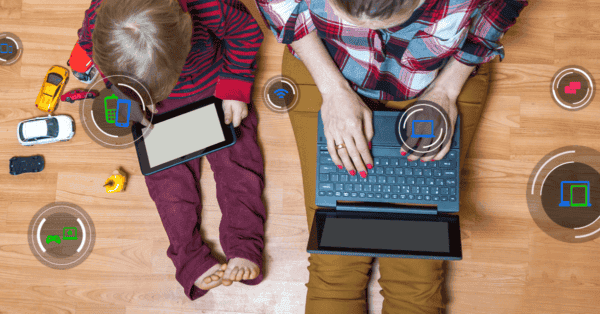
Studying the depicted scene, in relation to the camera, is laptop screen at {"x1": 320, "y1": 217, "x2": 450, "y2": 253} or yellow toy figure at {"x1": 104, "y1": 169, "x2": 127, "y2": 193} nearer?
laptop screen at {"x1": 320, "y1": 217, "x2": 450, "y2": 253}

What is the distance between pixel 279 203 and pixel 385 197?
1.10 ft

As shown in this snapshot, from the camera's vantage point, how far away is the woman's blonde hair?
644 millimetres

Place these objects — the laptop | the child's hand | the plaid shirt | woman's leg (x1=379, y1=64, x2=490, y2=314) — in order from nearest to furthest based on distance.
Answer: the plaid shirt → the laptop → woman's leg (x1=379, y1=64, x2=490, y2=314) → the child's hand

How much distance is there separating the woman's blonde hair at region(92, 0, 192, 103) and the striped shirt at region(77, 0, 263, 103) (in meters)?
0.08

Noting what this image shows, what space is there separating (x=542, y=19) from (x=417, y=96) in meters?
0.47

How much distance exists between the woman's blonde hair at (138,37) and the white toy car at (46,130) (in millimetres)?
458

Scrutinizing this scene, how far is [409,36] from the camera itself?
635 millimetres

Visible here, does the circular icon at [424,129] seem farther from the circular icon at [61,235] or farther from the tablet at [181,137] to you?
the circular icon at [61,235]

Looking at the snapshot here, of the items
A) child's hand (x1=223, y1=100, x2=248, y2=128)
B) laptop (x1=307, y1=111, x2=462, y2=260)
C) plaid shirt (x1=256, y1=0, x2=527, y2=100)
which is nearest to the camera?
plaid shirt (x1=256, y1=0, x2=527, y2=100)

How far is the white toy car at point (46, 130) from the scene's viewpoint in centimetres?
102

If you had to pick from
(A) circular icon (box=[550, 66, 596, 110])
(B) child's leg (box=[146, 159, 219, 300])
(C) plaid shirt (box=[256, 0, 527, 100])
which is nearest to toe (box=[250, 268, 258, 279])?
(B) child's leg (box=[146, 159, 219, 300])

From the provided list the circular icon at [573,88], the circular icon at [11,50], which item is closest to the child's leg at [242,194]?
the circular icon at [11,50]

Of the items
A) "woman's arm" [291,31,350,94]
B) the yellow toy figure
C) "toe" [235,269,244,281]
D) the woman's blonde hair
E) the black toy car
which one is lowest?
"toe" [235,269,244,281]

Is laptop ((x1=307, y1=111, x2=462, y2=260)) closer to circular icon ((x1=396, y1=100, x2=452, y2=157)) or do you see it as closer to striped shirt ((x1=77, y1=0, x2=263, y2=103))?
circular icon ((x1=396, y1=100, x2=452, y2=157))
